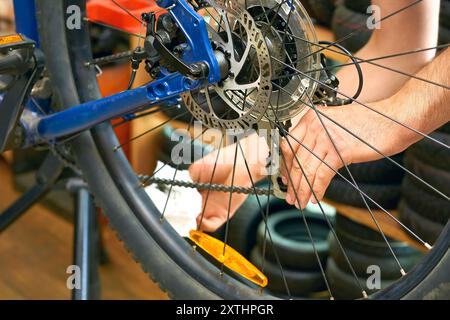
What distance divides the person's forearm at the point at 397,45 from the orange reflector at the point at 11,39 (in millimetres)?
426

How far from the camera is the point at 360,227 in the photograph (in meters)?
1.42

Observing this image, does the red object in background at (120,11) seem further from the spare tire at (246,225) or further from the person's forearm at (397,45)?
the spare tire at (246,225)

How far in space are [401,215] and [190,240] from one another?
0.42m

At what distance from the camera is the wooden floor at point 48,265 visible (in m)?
1.62

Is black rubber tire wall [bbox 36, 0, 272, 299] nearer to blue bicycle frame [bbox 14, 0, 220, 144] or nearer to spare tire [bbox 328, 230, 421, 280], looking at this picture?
blue bicycle frame [bbox 14, 0, 220, 144]

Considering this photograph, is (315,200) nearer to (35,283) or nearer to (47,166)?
(47,166)

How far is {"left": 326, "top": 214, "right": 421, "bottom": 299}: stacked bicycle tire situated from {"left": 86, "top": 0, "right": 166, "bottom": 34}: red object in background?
1.81 feet

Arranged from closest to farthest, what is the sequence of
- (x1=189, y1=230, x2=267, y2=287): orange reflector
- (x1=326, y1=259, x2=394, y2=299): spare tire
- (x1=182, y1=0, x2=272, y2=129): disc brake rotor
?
(x1=182, y1=0, x2=272, y2=129): disc brake rotor < (x1=189, y1=230, x2=267, y2=287): orange reflector < (x1=326, y1=259, x2=394, y2=299): spare tire

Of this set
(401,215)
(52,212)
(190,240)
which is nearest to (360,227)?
(401,215)

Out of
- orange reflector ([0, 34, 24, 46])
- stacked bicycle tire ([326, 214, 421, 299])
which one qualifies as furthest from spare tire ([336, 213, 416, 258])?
orange reflector ([0, 34, 24, 46])

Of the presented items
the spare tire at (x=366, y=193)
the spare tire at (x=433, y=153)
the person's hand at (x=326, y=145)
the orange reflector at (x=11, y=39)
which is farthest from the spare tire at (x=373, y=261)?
the orange reflector at (x=11, y=39)

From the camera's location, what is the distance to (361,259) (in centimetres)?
140

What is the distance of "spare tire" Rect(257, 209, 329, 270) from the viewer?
1469 mm

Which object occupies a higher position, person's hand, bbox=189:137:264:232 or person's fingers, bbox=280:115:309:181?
person's hand, bbox=189:137:264:232
